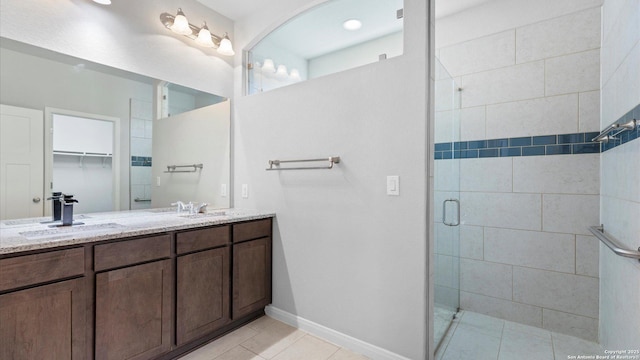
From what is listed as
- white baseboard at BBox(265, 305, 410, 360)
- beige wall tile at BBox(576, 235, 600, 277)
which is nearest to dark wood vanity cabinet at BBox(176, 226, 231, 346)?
white baseboard at BBox(265, 305, 410, 360)

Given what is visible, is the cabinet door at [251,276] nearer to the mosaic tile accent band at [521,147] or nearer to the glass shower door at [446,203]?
the glass shower door at [446,203]

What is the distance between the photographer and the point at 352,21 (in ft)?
A: 7.04

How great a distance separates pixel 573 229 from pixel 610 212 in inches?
18.0

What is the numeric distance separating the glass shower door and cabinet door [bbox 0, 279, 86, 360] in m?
1.97

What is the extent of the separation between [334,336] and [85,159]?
214 cm

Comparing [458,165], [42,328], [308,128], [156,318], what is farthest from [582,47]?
[42,328]

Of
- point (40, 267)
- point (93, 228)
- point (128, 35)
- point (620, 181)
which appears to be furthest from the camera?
point (128, 35)

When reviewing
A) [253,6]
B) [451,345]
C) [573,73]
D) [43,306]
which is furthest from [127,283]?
[573,73]

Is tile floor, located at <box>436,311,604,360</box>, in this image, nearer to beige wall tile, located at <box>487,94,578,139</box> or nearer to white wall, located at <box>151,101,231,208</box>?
beige wall tile, located at <box>487,94,578,139</box>

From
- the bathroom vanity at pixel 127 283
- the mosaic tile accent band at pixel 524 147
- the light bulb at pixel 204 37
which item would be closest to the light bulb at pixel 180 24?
the light bulb at pixel 204 37

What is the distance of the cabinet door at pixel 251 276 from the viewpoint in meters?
2.21

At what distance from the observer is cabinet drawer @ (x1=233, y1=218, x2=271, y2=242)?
221 centimetres

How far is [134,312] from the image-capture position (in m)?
1.67

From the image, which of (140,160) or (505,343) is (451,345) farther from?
(140,160)
